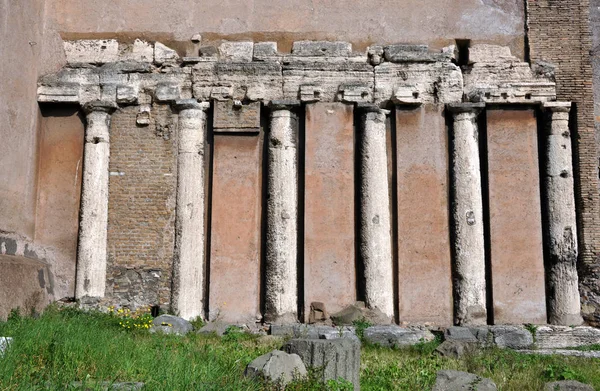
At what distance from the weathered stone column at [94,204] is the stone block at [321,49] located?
2989mm

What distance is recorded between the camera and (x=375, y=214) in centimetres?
1077

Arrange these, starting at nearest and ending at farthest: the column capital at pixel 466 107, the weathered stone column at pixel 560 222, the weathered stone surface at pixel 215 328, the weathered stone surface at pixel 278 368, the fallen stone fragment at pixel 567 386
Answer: the weathered stone surface at pixel 278 368
the fallen stone fragment at pixel 567 386
the weathered stone surface at pixel 215 328
the weathered stone column at pixel 560 222
the column capital at pixel 466 107

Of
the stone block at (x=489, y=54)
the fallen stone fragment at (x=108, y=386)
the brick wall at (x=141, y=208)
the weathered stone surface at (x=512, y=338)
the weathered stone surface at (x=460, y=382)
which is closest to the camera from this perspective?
the fallen stone fragment at (x=108, y=386)

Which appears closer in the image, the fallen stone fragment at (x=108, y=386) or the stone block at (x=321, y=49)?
the fallen stone fragment at (x=108, y=386)

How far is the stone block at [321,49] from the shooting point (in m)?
11.4

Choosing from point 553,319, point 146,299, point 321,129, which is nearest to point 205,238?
point 146,299

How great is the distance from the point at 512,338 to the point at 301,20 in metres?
5.79

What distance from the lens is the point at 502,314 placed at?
10508 millimetres

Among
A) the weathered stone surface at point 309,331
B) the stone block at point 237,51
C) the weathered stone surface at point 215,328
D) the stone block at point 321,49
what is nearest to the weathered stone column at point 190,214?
the weathered stone surface at point 215,328

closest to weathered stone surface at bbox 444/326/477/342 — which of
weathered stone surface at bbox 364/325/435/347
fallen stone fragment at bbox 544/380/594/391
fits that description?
weathered stone surface at bbox 364/325/435/347

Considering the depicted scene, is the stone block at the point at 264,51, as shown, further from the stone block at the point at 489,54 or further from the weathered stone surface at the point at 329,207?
the stone block at the point at 489,54

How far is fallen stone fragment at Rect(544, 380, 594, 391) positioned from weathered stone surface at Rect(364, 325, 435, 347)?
2891mm

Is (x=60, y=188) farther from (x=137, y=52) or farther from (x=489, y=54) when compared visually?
(x=489, y=54)

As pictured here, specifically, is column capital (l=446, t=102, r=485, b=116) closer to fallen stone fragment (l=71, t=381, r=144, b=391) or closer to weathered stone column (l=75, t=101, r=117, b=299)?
weathered stone column (l=75, t=101, r=117, b=299)
